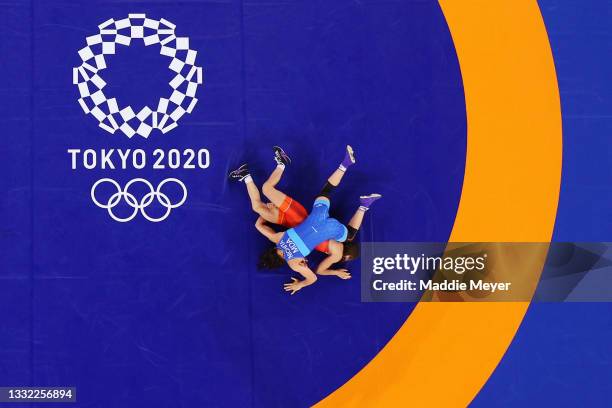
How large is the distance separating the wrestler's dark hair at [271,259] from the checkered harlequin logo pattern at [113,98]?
148cm

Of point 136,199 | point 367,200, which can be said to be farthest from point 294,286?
point 136,199

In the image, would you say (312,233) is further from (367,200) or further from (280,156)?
(280,156)

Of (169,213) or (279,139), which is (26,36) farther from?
(279,139)

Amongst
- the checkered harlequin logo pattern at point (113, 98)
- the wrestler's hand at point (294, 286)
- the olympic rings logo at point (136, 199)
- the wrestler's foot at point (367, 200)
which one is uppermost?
the checkered harlequin logo pattern at point (113, 98)

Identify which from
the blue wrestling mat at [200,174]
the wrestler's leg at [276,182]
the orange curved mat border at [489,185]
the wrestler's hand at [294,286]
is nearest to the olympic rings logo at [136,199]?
the blue wrestling mat at [200,174]

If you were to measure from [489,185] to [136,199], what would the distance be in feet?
10.9

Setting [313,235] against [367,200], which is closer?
[313,235]

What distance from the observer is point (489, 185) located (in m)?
5.70

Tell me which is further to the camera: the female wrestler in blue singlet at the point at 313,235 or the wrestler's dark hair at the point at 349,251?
the wrestler's dark hair at the point at 349,251

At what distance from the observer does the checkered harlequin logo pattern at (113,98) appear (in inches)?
223

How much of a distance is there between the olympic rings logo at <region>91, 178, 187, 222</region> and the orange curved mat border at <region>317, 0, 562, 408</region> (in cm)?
237

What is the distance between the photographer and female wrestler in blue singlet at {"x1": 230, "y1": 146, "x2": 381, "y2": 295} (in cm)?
536

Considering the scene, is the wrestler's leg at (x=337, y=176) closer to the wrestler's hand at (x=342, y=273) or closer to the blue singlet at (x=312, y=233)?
→ the blue singlet at (x=312, y=233)

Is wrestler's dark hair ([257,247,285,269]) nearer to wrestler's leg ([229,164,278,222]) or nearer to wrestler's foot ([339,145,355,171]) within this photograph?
wrestler's leg ([229,164,278,222])
